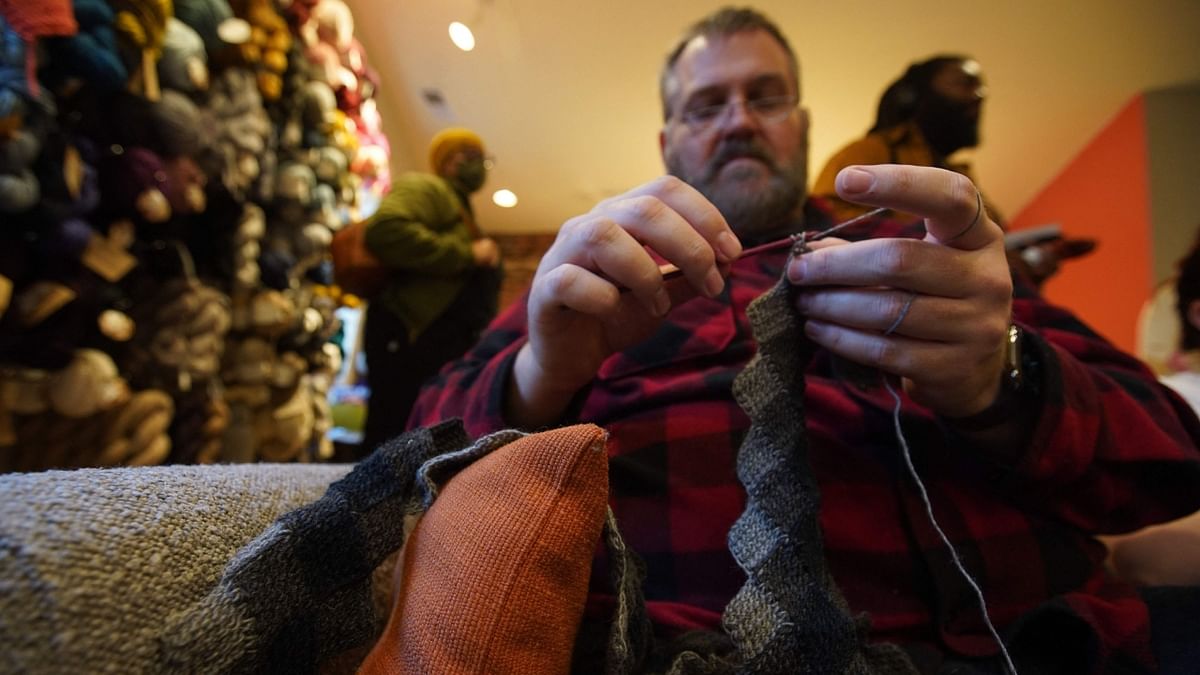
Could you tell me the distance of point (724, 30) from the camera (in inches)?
31.5

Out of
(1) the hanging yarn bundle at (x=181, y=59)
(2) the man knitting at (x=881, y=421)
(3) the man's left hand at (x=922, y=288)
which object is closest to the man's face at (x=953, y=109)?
(2) the man knitting at (x=881, y=421)

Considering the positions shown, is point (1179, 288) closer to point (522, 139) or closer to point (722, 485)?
point (722, 485)

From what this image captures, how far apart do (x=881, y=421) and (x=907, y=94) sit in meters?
0.89

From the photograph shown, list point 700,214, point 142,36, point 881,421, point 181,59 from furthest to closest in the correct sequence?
point 181,59 → point 142,36 → point 881,421 → point 700,214

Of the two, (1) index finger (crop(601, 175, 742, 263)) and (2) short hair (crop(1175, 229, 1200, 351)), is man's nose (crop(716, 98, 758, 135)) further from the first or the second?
(2) short hair (crop(1175, 229, 1200, 351))

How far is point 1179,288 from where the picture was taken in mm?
1241

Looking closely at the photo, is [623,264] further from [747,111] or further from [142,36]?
[142,36]

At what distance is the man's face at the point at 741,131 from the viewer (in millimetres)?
683

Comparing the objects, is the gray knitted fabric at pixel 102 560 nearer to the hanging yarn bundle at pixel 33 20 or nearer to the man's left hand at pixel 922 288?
the man's left hand at pixel 922 288

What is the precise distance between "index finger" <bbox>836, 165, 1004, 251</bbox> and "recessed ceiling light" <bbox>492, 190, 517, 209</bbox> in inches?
46.6

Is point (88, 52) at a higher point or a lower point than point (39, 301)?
higher

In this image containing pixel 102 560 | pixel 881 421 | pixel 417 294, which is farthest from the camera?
pixel 417 294

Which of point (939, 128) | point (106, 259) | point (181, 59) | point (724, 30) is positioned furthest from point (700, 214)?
point (181, 59)

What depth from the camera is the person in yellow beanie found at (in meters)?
1.46
